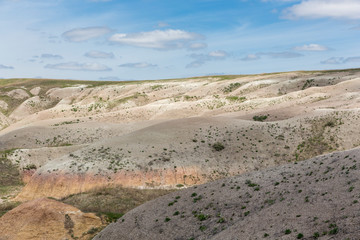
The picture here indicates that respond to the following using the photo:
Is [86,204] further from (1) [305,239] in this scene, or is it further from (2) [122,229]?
(1) [305,239]

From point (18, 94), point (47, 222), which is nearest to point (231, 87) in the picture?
point (18, 94)

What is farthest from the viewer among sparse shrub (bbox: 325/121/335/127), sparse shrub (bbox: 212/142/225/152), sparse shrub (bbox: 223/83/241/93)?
sparse shrub (bbox: 223/83/241/93)

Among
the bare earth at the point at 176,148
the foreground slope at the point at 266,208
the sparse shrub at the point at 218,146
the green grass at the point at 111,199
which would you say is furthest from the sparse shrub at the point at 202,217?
the sparse shrub at the point at 218,146

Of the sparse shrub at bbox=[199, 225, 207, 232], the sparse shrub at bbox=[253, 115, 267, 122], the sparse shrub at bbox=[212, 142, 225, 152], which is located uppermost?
the sparse shrub at bbox=[253, 115, 267, 122]

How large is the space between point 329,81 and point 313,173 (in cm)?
9786

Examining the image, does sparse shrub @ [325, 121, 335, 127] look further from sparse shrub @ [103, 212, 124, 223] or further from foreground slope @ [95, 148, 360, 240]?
sparse shrub @ [103, 212, 124, 223]

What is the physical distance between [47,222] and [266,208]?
73.8 ft

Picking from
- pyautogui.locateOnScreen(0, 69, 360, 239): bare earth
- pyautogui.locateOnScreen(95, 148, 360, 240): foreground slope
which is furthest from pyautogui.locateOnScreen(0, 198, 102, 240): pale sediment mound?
pyautogui.locateOnScreen(0, 69, 360, 239): bare earth

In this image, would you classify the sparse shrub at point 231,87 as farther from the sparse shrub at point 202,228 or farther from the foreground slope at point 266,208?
the sparse shrub at point 202,228

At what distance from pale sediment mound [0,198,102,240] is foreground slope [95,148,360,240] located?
3.70m

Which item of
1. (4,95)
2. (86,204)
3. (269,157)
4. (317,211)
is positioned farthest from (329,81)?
(4,95)

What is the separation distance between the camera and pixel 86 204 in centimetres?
5094

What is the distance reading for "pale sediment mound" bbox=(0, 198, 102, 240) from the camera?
4128 centimetres

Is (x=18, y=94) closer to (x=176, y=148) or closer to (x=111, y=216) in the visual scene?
(x=176, y=148)
